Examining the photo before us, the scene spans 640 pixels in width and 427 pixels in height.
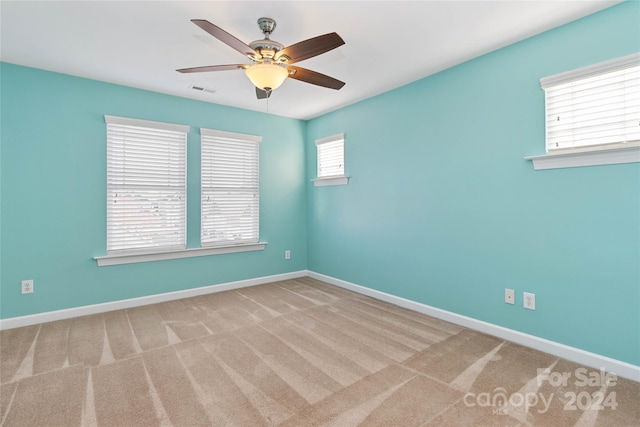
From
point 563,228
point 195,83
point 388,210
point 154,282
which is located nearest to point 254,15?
point 195,83

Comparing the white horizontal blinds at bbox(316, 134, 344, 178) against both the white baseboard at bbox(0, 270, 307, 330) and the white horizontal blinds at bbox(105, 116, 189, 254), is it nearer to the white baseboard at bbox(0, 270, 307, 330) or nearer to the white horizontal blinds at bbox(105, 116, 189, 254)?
the white baseboard at bbox(0, 270, 307, 330)

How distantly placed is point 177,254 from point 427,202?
124 inches

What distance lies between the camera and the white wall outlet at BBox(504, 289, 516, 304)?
266cm

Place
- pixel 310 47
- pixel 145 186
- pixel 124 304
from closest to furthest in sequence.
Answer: pixel 310 47
pixel 124 304
pixel 145 186

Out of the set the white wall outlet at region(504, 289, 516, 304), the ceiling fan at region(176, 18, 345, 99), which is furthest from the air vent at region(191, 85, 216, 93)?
the white wall outlet at region(504, 289, 516, 304)

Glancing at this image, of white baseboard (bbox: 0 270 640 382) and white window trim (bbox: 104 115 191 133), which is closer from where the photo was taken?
white baseboard (bbox: 0 270 640 382)

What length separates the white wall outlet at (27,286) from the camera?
121 inches

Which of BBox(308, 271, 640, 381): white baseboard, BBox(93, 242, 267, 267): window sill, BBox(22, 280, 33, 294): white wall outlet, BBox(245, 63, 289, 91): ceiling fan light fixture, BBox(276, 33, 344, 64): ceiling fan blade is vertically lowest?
BBox(308, 271, 640, 381): white baseboard

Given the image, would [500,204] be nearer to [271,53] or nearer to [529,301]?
[529,301]

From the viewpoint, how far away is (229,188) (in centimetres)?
434

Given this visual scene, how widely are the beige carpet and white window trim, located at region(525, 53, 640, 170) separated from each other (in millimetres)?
1515

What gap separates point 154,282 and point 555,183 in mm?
4306

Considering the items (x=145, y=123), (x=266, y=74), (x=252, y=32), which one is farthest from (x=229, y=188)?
(x=266, y=74)

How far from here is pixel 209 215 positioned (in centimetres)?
418
